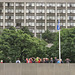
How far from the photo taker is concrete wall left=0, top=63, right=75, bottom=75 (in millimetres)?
27484

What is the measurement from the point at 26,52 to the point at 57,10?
59.1 meters

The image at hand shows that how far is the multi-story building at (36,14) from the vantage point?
10306cm

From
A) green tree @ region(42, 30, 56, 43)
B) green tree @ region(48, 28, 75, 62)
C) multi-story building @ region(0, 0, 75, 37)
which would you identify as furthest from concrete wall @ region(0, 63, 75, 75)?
multi-story building @ region(0, 0, 75, 37)

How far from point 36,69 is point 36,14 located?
7669 cm

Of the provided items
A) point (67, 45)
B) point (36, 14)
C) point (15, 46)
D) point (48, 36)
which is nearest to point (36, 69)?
point (15, 46)

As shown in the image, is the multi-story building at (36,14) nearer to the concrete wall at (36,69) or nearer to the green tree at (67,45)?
the green tree at (67,45)

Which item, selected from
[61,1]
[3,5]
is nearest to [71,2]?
[61,1]

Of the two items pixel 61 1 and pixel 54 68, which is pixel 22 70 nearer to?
pixel 54 68

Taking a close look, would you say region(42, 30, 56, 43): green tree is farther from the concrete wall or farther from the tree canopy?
the concrete wall

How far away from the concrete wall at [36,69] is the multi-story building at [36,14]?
75506 millimetres

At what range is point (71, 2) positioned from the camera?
103 metres

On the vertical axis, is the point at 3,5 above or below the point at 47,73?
above

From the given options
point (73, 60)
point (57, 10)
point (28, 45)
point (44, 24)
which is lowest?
point (73, 60)

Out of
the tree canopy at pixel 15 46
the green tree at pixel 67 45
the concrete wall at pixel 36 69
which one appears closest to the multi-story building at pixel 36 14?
the green tree at pixel 67 45
